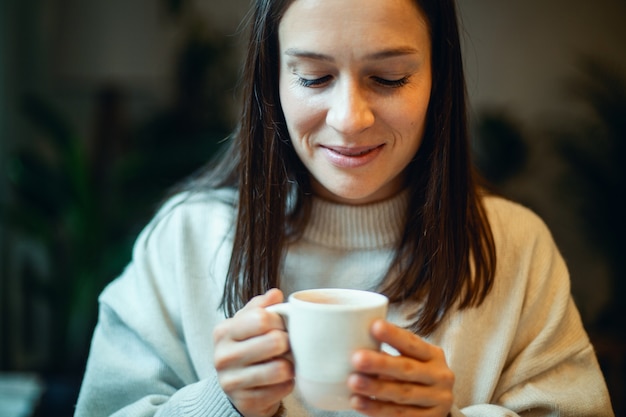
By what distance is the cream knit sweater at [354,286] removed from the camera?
1028 millimetres

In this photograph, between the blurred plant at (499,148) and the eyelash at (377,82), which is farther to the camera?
the blurred plant at (499,148)

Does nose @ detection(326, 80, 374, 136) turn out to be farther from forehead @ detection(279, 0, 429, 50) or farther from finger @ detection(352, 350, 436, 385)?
finger @ detection(352, 350, 436, 385)

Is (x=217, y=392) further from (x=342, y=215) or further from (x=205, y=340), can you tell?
(x=342, y=215)

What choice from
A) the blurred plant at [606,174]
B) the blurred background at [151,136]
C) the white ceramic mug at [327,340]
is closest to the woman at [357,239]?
the white ceramic mug at [327,340]

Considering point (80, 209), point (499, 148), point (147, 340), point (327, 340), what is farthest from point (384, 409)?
point (499, 148)

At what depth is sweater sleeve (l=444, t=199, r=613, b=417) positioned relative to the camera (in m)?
1.00

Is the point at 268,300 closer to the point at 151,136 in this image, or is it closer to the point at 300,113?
the point at 300,113

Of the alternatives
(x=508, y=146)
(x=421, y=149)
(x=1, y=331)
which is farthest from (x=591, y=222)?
(x=1, y=331)

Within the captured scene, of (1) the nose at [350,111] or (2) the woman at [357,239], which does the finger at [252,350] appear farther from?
(1) the nose at [350,111]

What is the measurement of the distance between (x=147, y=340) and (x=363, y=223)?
401 millimetres

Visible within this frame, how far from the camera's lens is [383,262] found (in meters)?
1.08

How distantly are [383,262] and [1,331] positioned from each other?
1883 millimetres

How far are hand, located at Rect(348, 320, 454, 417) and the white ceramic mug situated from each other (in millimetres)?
10

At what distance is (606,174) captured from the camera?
2.80 metres
